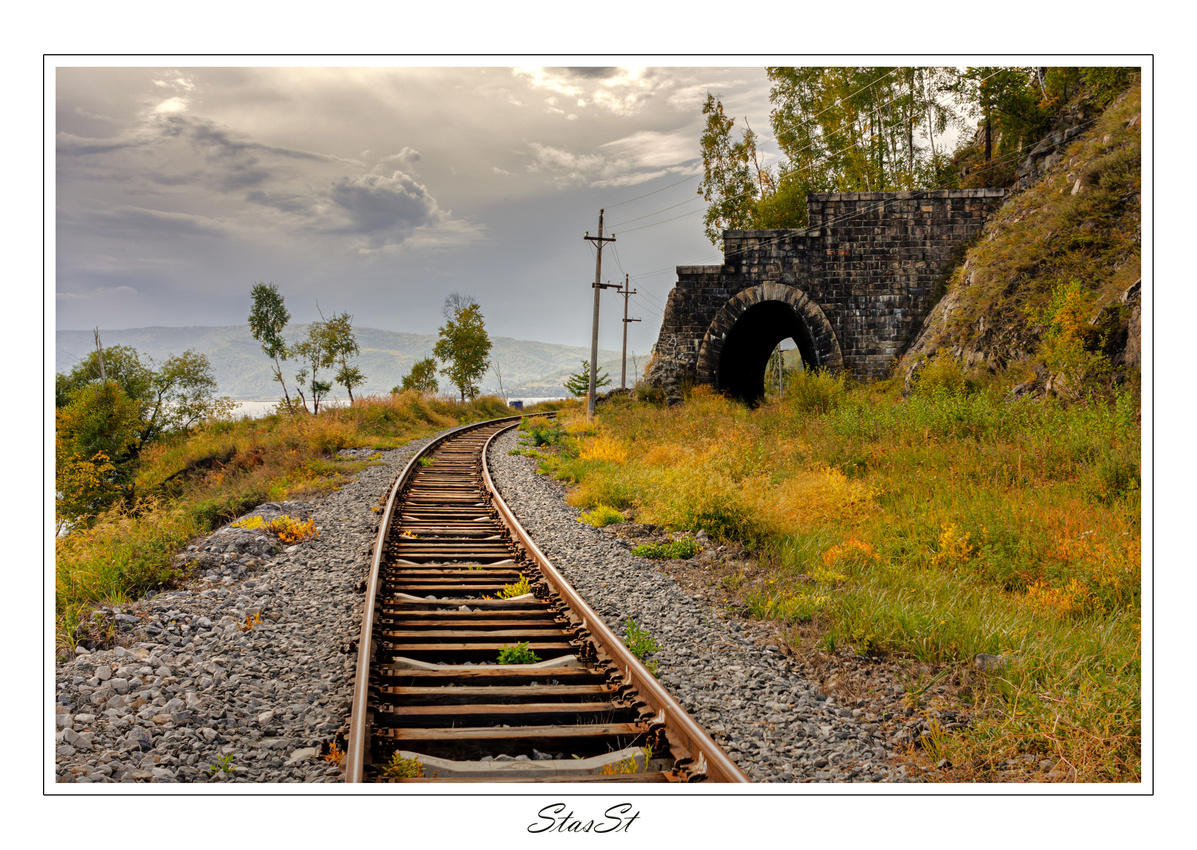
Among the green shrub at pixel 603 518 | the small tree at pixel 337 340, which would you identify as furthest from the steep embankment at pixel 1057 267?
the small tree at pixel 337 340

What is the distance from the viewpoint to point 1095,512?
6902 mm

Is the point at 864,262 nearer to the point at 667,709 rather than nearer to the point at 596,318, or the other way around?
the point at 596,318

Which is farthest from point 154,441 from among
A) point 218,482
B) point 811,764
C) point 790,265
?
point 811,764

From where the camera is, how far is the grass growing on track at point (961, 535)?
3.64 metres

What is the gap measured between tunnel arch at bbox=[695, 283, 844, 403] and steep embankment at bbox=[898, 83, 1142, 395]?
2588 millimetres

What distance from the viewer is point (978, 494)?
7762 millimetres

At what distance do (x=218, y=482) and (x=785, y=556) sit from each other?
38.3 ft

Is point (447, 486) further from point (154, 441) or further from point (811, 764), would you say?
point (154, 441)

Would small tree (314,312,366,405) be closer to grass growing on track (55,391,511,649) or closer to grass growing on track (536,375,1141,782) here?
grass growing on track (55,391,511,649)

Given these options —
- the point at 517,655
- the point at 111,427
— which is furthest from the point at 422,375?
the point at 517,655

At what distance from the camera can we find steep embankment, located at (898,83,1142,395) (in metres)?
10.9

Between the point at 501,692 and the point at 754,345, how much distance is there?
21.0 metres

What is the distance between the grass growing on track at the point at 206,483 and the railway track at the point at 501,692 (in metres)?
2.13

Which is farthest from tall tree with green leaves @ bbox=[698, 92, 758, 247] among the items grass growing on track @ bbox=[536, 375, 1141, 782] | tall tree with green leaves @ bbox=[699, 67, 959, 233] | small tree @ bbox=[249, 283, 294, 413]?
small tree @ bbox=[249, 283, 294, 413]
